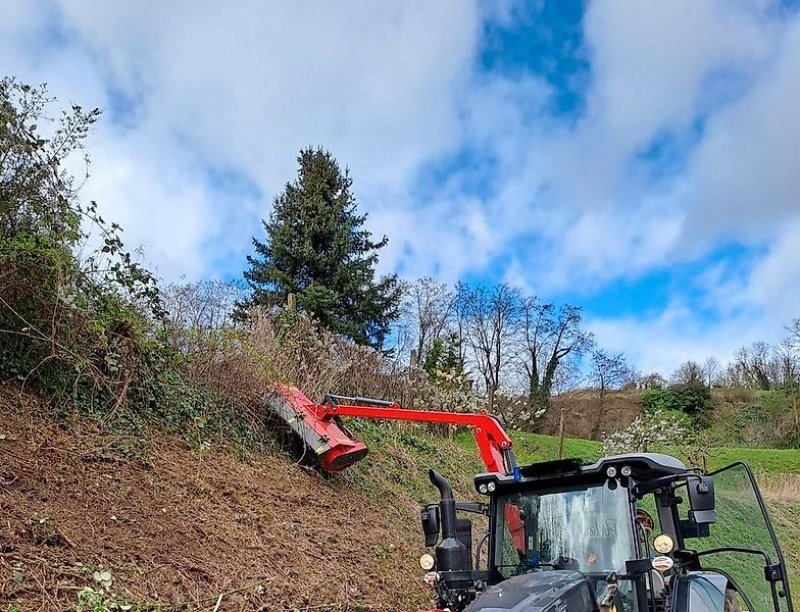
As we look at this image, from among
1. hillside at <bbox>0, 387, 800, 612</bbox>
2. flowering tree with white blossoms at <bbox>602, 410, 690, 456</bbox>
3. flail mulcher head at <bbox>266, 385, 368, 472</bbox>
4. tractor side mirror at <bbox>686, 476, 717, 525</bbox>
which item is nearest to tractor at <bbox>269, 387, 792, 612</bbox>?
tractor side mirror at <bbox>686, 476, 717, 525</bbox>

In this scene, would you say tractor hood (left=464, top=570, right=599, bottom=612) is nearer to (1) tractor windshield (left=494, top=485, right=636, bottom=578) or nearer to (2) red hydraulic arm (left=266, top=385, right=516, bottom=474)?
(1) tractor windshield (left=494, top=485, right=636, bottom=578)

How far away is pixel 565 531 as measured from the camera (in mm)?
4543

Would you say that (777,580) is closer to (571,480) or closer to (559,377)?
A: (571,480)

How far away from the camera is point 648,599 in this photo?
4164 mm

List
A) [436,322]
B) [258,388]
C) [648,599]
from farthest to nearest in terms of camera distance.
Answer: [436,322]
[258,388]
[648,599]

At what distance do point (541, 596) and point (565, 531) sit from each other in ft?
3.08

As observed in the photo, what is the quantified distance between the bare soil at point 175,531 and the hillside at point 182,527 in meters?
0.01

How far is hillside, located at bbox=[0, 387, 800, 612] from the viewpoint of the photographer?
5.37m

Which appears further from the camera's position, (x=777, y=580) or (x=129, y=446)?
(x=129, y=446)

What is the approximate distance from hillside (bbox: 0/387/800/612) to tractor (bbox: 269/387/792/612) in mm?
2181

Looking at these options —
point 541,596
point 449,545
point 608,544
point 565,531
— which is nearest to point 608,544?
point 608,544

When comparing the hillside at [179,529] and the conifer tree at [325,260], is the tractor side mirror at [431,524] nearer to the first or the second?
the hillside at [179,529]

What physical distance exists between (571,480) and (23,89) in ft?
22.9

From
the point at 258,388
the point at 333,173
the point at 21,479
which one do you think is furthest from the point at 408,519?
the point at 333,173
